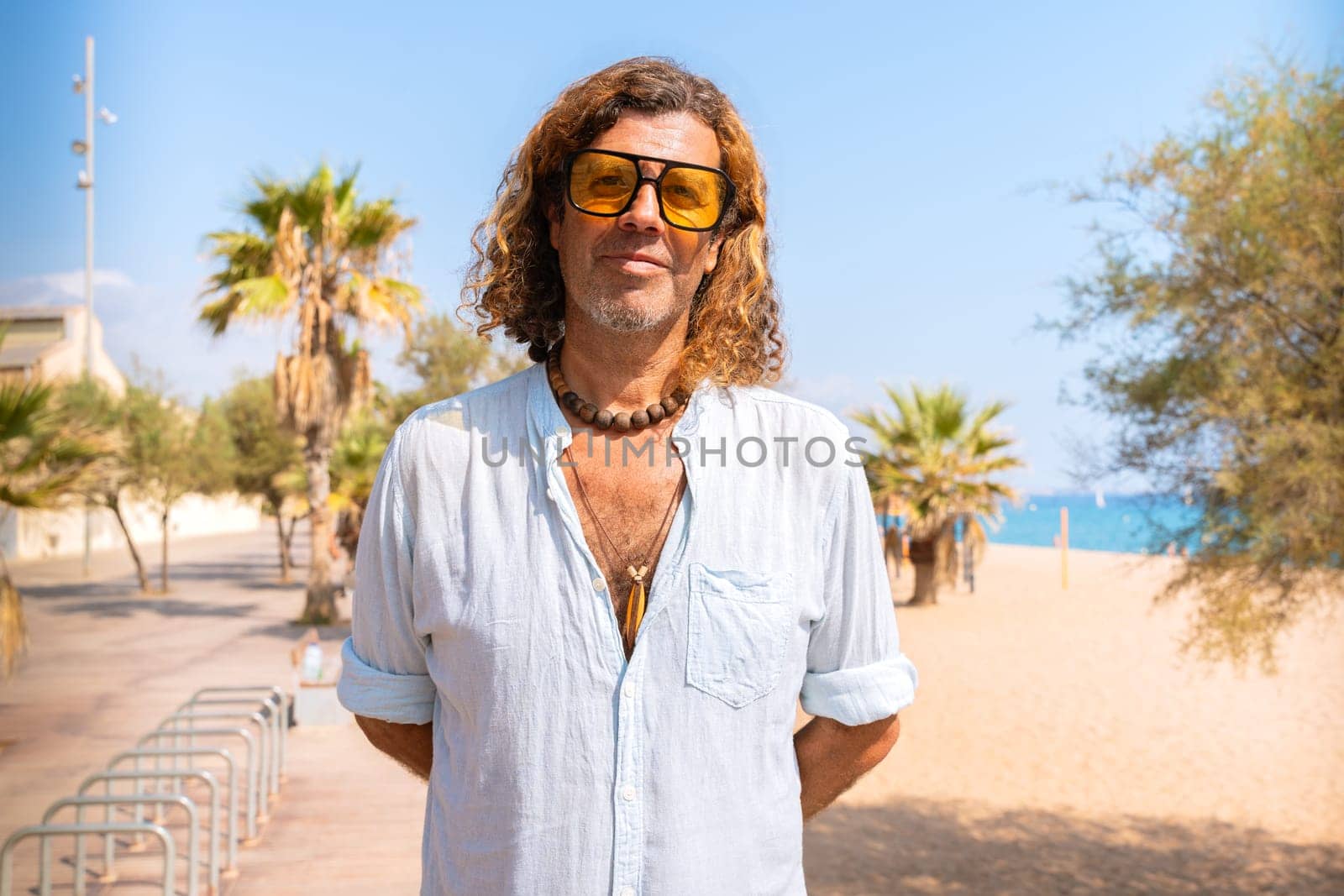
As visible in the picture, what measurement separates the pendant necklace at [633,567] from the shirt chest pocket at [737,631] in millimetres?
90

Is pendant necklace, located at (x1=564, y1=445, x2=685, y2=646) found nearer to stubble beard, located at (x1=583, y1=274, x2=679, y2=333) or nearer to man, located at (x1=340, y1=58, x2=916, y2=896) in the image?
man, located at (x1=340, y1=58, x2=916, y2=896)

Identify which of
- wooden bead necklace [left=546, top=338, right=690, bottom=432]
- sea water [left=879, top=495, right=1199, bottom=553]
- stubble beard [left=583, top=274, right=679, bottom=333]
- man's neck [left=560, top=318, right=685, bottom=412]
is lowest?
sea water [left=879, top=495, right=1199, bottom=553]

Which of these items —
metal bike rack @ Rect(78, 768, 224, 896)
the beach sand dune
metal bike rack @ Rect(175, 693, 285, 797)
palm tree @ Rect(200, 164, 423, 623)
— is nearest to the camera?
metal bike rack @ Rect(78, 768, 224, 896)

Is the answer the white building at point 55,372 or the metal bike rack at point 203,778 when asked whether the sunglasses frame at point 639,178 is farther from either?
the white building at point 55,372

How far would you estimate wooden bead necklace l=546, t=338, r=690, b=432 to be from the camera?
197cm

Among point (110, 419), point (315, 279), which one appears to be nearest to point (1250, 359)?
point (315, 279)

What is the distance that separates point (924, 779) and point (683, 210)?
10.1 m

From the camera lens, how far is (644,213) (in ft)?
6.30

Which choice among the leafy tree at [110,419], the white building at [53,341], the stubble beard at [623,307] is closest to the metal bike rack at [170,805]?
the stubble beard at [623,307]

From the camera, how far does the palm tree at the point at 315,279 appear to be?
19062 millimetres

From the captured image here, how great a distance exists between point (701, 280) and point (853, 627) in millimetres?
745

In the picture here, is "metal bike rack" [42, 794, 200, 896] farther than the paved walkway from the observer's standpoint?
No

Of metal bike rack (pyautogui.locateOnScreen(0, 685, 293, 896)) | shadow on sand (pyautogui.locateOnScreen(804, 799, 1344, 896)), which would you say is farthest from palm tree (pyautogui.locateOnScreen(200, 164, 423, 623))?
shadow on sand (pyautogui.locateOnScreen(804, 799, 1344, 896))

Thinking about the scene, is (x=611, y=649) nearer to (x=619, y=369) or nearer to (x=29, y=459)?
(x=619, y=369)
